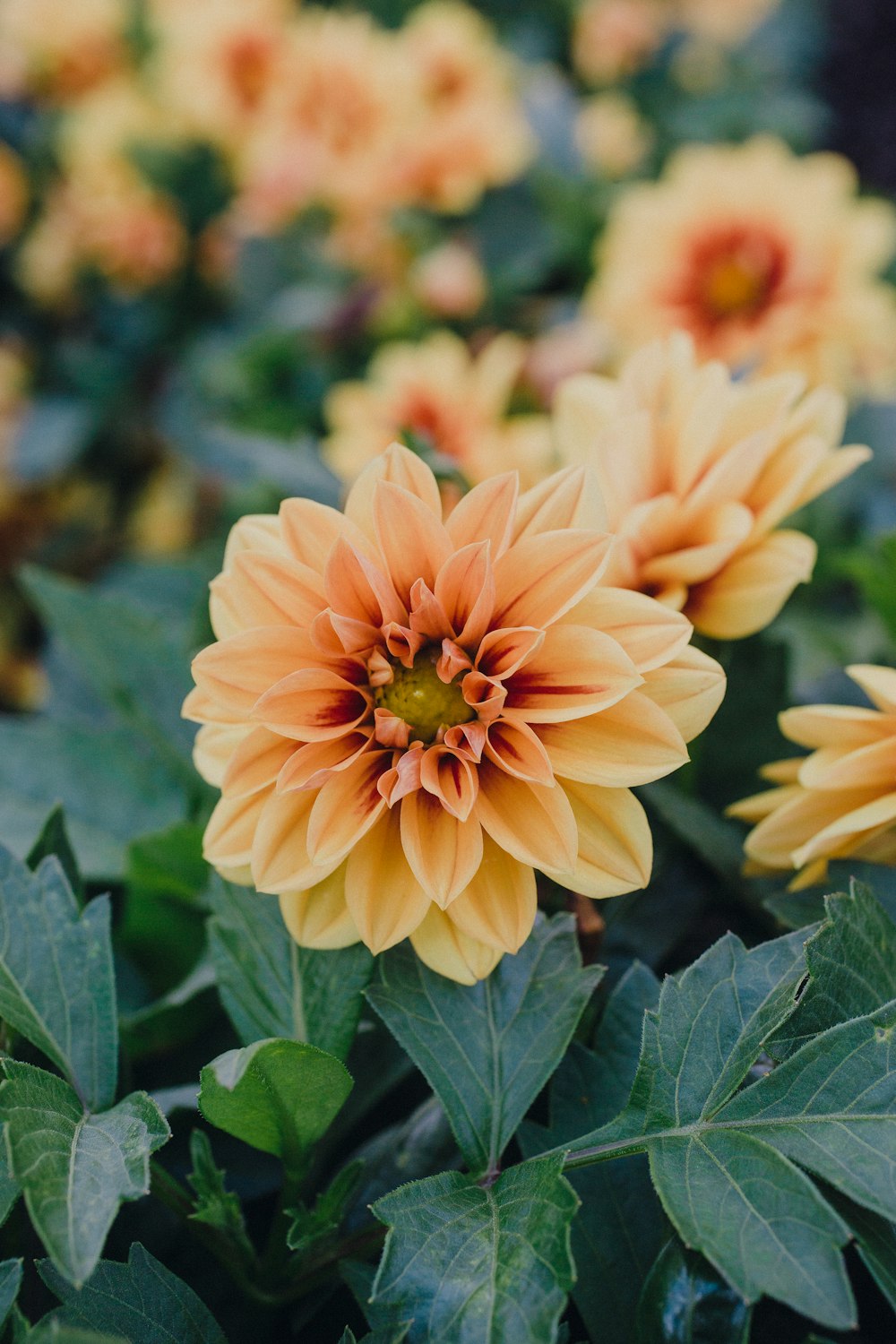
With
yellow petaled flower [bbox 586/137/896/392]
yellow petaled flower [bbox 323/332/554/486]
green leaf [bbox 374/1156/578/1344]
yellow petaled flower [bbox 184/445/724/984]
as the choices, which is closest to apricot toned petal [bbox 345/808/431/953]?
yellow petaled flower [bbox 184/445/724/984]

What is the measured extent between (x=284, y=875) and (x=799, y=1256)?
24cm

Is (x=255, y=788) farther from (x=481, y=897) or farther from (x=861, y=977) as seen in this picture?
(x=861, y=977)

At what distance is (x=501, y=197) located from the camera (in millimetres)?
1383

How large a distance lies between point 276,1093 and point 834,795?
292 mm

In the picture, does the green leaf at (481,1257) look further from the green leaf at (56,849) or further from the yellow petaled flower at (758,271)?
the yellow petaled flower at (758,271)

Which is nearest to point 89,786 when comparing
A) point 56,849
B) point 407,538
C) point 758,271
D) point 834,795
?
point 56,849

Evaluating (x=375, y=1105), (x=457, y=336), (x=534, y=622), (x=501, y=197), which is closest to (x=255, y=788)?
(x=534, y=622)

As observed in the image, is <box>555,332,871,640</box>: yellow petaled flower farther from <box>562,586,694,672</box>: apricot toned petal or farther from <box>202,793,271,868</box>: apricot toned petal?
<box>202,793,271,868</box>: apricot toned petal

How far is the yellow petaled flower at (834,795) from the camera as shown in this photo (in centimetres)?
47

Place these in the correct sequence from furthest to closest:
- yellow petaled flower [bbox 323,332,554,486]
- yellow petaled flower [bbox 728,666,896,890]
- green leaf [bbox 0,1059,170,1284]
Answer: yellow petaled flower [bbox 323,332,554,486] → yellow petaled flower [bbox 728,666,896,890] → green leaf [bbox 0,1059,170,1284]

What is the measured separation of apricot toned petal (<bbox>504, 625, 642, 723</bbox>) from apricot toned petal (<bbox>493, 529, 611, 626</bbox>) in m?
0.01

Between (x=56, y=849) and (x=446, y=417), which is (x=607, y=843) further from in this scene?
(x=446, y=417)

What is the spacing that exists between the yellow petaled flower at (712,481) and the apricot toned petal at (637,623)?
73 mm

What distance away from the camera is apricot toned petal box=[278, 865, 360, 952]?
466 mm
